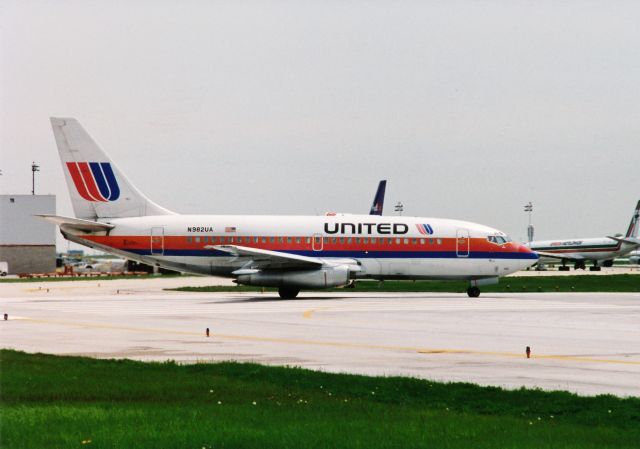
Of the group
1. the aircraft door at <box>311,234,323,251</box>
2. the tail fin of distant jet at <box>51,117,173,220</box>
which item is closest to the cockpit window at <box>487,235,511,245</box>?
the aircraft door at <box>311,234,323,251</box>

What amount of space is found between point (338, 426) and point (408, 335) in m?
13.6

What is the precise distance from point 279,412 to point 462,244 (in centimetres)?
3603

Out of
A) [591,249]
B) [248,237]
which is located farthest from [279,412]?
[591,249]

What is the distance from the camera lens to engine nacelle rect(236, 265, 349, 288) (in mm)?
43950

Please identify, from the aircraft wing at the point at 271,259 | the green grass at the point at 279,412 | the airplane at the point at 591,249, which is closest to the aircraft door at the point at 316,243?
the aircraft wing at the point at 271,259

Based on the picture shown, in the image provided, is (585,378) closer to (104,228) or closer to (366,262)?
(366,262)

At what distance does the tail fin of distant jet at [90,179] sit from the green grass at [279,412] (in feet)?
103

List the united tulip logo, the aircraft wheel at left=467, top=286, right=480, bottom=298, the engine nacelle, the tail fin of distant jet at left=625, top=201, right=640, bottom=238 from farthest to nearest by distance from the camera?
1. the tail fin of distant jet at left=625, top=201, right=640, bottom=238
2. the aircraft wheel at left=467, top=286, right=480, bottom=298
3. the united tulip logo
4. the engine nacelle

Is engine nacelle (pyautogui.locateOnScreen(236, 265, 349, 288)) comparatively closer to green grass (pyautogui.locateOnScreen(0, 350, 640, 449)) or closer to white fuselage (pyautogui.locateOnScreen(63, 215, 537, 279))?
white fuselage (pyautogui.locateOnScreen(63, 215, 537, 279))

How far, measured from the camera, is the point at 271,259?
144 feet

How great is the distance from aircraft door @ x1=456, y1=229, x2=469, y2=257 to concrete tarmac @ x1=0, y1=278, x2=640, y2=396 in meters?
6.81

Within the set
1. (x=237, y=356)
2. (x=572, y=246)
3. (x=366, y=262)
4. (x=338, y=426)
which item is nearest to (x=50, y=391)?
(x=338, y=426)

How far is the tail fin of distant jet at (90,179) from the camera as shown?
46.8m

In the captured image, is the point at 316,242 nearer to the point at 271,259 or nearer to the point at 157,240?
the point at 271,259
